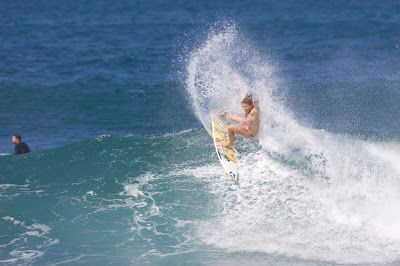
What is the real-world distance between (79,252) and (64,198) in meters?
2.78

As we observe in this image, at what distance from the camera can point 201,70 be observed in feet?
71.8

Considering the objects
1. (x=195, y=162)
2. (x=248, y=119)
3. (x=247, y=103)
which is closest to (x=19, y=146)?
(x=195, y=162)

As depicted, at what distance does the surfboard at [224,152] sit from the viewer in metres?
16.9

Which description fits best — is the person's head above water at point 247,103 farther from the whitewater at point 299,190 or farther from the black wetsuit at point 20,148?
the black wetsuit at point 20,148

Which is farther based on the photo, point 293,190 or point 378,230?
point 293,190

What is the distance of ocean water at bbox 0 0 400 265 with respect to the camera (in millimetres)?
16062

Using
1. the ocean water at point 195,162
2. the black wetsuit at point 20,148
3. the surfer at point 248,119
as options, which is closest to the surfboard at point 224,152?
the surfer at point 248,119

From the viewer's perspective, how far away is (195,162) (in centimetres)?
2002

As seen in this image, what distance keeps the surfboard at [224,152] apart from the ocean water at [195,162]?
0.99 metres

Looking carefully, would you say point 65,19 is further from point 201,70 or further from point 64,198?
point 64,198

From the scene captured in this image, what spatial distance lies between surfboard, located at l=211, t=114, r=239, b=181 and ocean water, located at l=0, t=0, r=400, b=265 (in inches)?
38.8

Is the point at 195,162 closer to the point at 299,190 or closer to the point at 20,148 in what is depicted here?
the point at 299,190

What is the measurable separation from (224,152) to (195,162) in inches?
120

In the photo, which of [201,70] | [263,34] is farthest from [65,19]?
[201,70]
